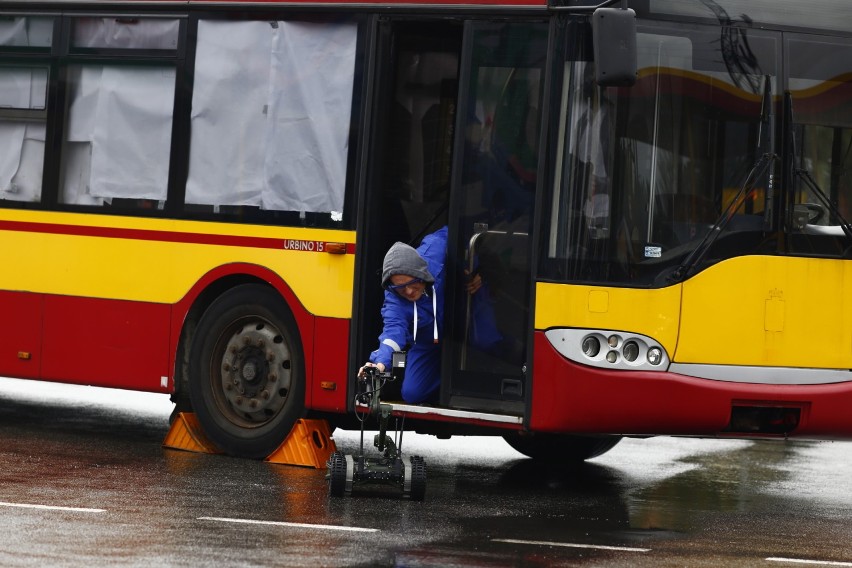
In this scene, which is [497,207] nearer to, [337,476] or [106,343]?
[337,476]

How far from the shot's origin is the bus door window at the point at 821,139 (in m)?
10.6

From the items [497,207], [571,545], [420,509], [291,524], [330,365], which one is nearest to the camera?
[571,545]

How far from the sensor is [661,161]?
10.6 m

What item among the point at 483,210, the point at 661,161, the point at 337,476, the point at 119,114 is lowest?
the point at 337,476

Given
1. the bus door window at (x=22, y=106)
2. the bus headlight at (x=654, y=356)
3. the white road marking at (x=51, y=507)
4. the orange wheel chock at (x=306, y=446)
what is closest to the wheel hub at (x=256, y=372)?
the orange wheel chock at (x=306, y=446)

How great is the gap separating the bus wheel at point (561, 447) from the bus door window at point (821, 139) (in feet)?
10.2

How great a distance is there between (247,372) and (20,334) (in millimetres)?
1924

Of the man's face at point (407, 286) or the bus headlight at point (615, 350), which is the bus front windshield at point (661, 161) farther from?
the man's face at point (407, 286)

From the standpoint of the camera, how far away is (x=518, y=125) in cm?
1095

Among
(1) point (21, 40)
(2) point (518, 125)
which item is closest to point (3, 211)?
(1) point (21, 40)

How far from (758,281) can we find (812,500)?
1.91 m

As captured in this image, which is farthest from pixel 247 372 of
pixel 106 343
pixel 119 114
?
pixel 119 114

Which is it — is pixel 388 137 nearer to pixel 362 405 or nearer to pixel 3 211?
pixel 362 405

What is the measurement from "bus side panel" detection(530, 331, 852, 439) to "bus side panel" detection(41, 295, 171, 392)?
9.87ft
